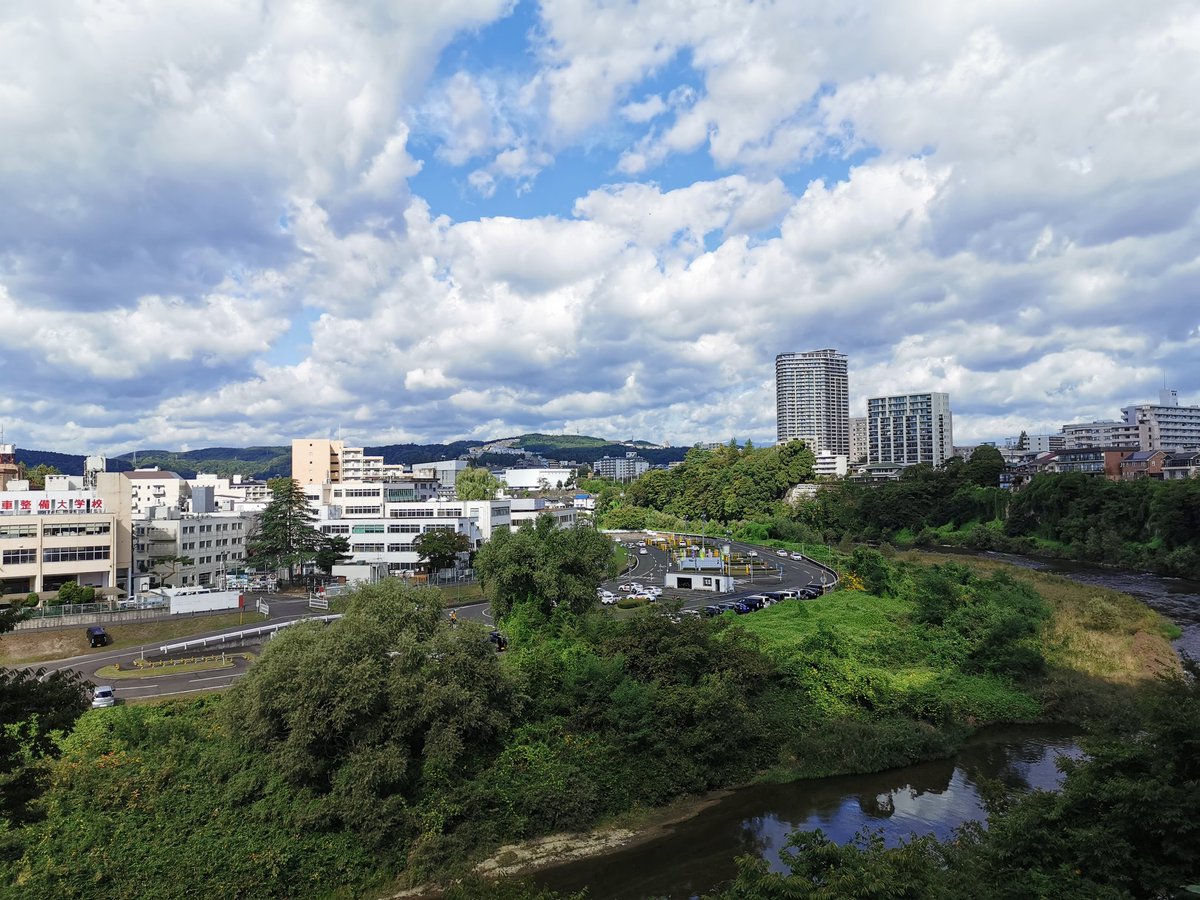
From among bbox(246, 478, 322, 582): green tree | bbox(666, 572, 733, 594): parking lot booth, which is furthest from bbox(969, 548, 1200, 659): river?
bbox(246, 478, 322, 582): green tree

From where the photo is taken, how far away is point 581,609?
35531 millimetres

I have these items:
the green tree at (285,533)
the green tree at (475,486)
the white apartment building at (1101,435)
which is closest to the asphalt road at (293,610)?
the green tree at (285,533)

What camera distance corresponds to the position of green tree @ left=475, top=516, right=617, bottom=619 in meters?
35.1

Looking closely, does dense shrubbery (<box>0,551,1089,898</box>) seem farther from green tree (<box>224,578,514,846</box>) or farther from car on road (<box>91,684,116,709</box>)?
car on road (<box>91,684,116,709</box>)

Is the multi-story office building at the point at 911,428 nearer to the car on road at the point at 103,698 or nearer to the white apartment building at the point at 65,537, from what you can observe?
the white apartment building at the point at 65,537

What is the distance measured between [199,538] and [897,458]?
151 m

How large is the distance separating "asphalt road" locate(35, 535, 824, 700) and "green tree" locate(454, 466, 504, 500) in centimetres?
2106

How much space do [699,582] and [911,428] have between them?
430ft

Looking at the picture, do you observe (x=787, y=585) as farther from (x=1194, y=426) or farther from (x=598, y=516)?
(x=1194, y=426)

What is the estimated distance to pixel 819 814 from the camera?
23.9 meters

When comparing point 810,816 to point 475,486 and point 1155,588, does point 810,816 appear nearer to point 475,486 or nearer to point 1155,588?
point 1155,588

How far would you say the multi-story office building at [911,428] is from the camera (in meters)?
166

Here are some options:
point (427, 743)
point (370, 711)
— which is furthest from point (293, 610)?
point (427, 743)

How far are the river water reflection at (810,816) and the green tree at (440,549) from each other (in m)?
36.2
